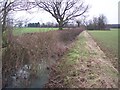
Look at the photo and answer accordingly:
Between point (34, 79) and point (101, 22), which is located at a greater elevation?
point (101, 22)

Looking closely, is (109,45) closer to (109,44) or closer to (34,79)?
(109,44)

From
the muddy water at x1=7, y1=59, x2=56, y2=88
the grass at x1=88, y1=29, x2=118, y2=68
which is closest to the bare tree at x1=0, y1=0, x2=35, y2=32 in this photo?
the muddy water at x1=7, y1=59, x2=56, y2=88

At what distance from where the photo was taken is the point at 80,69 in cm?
815

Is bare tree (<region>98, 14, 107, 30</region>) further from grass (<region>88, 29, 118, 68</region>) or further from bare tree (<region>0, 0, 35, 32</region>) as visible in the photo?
bare tree (<region>0, 0, 35, 32</region>)

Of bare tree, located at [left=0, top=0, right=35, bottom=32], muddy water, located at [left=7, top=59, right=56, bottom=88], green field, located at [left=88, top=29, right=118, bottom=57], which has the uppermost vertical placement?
bare tree, located at [left=0, top=0, right=35, bottom=32]

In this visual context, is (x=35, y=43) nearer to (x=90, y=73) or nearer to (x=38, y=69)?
(x=38, y=69)

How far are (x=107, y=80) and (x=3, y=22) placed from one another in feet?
12.4

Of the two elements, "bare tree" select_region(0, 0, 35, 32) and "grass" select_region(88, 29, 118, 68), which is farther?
"grass" select_region(88, 29, 118, 68)

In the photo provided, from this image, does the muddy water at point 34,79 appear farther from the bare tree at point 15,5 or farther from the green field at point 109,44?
the green field at point 109,44

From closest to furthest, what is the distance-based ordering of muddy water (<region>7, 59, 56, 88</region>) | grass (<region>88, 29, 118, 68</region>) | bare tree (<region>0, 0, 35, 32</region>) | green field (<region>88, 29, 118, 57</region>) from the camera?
muddy water (<region>7, 59, 56, 88</region>) → bare tree (<region>0, 0, 35, 32</region>) → grass (<region>88, 29, 118, 68</region>) → green field (<region>88, 29, 118, 57</region>)

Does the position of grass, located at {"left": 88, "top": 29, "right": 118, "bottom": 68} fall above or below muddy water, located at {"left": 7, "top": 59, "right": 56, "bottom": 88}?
below

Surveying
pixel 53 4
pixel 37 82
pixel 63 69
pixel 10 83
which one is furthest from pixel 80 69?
pixel 53 4

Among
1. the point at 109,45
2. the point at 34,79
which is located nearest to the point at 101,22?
the point at 109,45

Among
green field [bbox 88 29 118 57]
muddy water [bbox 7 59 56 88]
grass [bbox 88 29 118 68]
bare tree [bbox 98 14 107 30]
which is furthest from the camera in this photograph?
bare tree [bbox 98 14 107 30]
